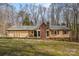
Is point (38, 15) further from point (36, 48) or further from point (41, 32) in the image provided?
point (36, 48)

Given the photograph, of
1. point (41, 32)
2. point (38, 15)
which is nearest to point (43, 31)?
point (41, 32)

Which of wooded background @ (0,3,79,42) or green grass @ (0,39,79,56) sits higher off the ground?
wooded background @ (0,3,79,42)

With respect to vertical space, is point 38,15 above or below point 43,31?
above

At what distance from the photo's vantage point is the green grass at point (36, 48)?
3389 mm

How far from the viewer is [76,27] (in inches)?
134

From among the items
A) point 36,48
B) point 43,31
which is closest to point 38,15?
point 43,31

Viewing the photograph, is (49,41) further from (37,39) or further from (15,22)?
(15,22)

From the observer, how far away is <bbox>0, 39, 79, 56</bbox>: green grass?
11.1 ft

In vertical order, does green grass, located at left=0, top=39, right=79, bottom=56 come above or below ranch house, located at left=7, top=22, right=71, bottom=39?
below

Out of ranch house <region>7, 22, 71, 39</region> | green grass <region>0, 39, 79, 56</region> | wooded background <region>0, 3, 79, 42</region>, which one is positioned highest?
wooded background <region>0, 3, 79, 42</region>

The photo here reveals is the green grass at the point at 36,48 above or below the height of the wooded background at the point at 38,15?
below

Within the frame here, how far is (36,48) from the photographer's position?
11.2 ft

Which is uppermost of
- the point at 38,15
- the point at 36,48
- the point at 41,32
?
the point at 38,15

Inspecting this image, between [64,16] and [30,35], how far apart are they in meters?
0.39
